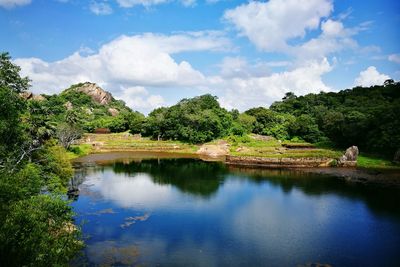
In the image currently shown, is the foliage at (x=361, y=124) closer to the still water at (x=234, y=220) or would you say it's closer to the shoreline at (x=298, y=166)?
the shoreline at (x=298, y=166)

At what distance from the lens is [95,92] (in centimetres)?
15450

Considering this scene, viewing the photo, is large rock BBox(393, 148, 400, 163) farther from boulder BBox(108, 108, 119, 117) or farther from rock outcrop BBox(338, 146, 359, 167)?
boulder BBox(108, 108, 119, 117)

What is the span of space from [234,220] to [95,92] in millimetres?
134756

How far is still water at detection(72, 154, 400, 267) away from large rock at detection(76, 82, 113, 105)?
106214 millimetres

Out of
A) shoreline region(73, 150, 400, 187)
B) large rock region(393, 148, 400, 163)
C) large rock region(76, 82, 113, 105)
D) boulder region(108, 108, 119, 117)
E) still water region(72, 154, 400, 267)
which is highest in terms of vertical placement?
large rock region(76, 82, 113, 105)

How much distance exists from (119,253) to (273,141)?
222 feet

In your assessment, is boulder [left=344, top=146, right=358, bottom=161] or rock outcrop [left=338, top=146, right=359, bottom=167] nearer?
rock outcrop [left=338, top=146, right=359, bottom=167]

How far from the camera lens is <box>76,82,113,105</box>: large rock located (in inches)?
6043

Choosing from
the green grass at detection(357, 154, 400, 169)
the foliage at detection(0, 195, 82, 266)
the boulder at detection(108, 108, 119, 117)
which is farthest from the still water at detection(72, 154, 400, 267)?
the boulder at detection(108, 108, 119, 117)

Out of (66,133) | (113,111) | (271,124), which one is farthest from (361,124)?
(113,111)

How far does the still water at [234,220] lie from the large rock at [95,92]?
106 meters

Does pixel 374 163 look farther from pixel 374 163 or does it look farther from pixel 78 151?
pixel 78 151

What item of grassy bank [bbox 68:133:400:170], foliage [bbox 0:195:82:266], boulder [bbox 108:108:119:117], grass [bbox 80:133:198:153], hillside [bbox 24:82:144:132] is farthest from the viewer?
boulder [bbox 108:108:119:117]

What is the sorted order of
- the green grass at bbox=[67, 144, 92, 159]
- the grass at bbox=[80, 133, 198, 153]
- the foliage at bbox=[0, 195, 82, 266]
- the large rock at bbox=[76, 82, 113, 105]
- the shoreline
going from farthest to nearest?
the large rock at bbox=[76, 82, 113, 105], the grass at bbox=[80, 133, 198, 153], the green grass at bbox=[67, 144, 92, 159], the shoreline, the foliage at bbox=[0, 195, 82, 266]
